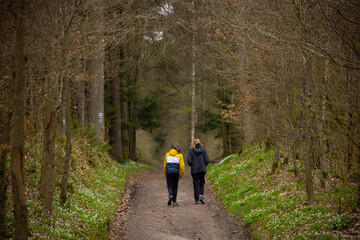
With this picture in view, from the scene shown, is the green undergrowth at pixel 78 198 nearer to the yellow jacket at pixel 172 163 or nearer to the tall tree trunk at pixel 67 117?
the tall tree trunk at pixel 67 117

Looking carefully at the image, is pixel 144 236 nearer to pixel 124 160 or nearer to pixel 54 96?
pixel 54 96

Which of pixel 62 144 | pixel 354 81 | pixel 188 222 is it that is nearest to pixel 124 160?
pixel 62 144

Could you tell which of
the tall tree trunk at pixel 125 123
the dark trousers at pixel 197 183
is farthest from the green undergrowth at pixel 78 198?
the tall tree trunk at pixel 125 123

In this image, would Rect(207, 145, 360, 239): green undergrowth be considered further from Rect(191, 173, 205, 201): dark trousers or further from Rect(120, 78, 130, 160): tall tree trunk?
Rect(120, 78, 130, 160): tall tree trunk

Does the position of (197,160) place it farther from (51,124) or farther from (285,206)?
(51,124)

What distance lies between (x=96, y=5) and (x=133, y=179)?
36.5ft

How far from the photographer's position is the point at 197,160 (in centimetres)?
1303

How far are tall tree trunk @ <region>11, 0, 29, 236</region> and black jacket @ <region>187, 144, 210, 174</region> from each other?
7526 millimetres

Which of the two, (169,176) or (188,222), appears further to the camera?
(169,176)

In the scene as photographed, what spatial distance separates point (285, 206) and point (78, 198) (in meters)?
6.00

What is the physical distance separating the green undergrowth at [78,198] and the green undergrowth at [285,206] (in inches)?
160

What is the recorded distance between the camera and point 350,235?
681cm

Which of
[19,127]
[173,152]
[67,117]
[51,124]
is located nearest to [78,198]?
[67,117]

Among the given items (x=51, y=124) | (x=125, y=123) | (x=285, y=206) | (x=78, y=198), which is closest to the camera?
(x=51, y=124)
